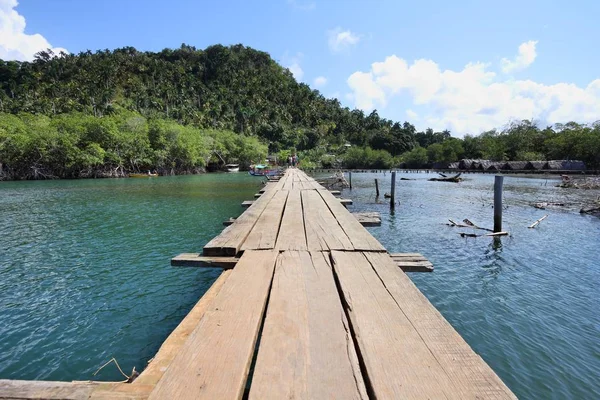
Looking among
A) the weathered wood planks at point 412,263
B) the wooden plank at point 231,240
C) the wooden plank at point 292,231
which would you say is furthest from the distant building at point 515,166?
the weathered wood planks at point 412,263

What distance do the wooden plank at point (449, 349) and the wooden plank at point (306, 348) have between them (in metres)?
0.47

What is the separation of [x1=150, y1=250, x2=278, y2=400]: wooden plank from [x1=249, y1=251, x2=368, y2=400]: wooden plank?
9 centimetres

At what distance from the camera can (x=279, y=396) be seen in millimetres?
1476

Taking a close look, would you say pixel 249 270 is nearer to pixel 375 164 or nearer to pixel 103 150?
pixel 103 150

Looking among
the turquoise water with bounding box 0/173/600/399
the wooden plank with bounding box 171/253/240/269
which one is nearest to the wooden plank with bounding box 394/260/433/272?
the wooden plank with bounding box 171/253/240/269

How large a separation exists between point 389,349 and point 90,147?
57.1 m

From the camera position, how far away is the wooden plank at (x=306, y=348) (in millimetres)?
1515

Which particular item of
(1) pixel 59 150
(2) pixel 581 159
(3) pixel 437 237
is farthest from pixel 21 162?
(2) pixel 581 159

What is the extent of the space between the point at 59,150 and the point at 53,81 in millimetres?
69740

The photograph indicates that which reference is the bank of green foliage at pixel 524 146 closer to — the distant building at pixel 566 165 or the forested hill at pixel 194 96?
the distant building at pixel 566 165

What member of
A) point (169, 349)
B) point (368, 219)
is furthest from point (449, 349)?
point (368, 219)

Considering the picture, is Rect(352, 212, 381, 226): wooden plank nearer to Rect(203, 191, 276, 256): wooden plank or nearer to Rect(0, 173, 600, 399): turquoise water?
Rect(203, 191, 276, 256): wooden plank

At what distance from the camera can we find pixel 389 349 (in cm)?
183

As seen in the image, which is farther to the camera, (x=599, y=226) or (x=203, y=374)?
(x=599, y=226)
